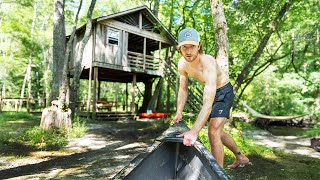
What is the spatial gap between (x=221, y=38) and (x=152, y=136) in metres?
4.34

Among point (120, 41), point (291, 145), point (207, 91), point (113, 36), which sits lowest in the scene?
point (291, 145)

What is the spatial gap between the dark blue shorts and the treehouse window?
45.4ft

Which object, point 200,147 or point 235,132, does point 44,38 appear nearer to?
point 235,132

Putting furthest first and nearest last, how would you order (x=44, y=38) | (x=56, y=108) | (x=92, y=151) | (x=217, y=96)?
(x=44, y=38) → (x=56, y=108) → (x=92, y=151) → (x=217, y=96)

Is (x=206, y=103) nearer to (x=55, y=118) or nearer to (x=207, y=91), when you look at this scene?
(x=207, y=91)

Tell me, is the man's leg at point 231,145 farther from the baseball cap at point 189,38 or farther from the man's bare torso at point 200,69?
the baseball cap at point 189,38

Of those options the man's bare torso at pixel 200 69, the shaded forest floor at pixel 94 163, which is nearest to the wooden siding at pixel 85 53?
the shaded forest floor at pixel 94 163

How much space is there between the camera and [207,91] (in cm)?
272

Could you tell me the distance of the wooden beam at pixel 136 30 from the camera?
16328 millimetres

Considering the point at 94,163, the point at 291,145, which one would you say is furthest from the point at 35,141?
the point at 291,145

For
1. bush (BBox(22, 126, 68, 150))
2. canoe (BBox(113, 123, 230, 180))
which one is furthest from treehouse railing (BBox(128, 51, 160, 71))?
canoe (BBox(113, 123, 230, 180))

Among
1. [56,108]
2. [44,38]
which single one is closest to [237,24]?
[56,108]

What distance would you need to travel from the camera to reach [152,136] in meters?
9.55

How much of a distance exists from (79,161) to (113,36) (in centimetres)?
1190
